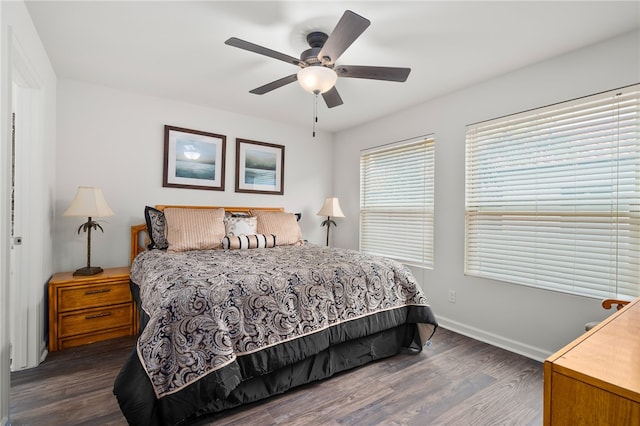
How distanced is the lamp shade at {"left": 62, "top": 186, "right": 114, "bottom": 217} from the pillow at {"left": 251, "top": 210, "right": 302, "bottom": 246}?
4.79 ft

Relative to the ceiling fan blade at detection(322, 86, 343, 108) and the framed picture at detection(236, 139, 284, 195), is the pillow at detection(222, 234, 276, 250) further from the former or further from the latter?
the ceiling fan blade at detection(322, 86, 343, 108)

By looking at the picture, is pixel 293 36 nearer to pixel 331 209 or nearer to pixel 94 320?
pixel 331 209

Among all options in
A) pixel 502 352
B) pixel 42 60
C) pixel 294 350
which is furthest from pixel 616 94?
pixel 42 60

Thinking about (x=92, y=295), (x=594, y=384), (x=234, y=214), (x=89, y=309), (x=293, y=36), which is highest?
(x=293, y=36)

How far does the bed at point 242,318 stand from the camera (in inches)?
58.9

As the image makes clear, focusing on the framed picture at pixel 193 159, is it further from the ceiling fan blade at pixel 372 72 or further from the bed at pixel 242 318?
the ceiling fan blade at pixel 372 72

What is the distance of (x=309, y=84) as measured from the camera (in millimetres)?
2148

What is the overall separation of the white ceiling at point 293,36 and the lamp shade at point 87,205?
1.11 metres

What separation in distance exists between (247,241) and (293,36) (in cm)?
189

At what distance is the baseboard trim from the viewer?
2500mm

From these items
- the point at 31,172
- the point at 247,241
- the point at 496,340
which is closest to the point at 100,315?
the point at 31,172

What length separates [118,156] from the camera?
10.5 ft

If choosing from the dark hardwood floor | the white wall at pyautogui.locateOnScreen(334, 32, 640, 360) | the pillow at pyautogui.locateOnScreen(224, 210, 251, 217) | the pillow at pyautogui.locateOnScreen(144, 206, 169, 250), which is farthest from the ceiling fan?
the dark hardwood floor

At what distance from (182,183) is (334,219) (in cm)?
226
